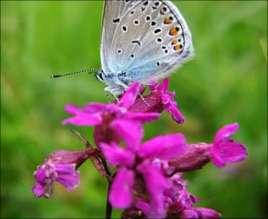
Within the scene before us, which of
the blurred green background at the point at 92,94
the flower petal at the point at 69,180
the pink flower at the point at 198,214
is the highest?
the flower petal at the point at 69,180

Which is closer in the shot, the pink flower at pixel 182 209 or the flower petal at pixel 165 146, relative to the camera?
the flower petal at pixel 165 146

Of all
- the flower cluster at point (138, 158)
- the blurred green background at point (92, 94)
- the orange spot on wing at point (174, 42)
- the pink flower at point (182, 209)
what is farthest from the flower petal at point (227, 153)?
the blurred green background at point (92, 94)

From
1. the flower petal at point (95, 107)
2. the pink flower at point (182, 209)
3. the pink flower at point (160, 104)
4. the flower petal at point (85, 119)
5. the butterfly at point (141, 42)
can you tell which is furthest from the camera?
the butterfly at point (141, 42)

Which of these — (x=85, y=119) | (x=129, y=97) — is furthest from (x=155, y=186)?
(x=129, y=97)

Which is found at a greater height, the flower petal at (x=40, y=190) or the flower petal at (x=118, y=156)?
the flower petal at (x=118, y=156)

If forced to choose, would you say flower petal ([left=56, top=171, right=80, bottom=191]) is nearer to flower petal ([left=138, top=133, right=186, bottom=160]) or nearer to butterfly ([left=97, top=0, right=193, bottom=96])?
flower petal ([left=138, top=133, right=186, bottom=160])

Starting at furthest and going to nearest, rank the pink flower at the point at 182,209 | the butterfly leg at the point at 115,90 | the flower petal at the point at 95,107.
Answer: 1. the butterfly leg at the point at 115,90
2. the pink flower at the point at 182,209
3. the flower petal at the point at 95,107

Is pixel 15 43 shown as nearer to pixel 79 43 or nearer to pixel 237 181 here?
pixel 79 43

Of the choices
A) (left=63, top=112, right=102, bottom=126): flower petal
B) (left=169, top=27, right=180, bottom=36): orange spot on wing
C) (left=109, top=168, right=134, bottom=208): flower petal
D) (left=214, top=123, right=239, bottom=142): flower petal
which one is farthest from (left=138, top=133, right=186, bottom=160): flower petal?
(left=169, top=27, right=180, bottom=36): orange spot on wing

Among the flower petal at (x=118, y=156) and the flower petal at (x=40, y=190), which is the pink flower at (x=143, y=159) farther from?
the flower petal at (x=40, y=190)
